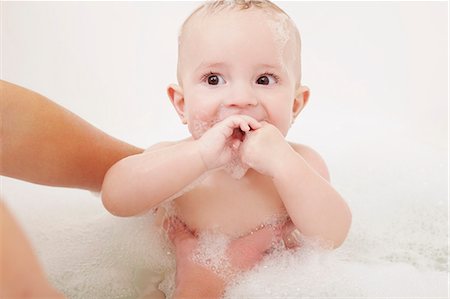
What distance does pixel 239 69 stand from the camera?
1.11 m

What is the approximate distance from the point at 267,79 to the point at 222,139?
147mm

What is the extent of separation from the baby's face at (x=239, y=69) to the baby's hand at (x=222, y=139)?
3cm

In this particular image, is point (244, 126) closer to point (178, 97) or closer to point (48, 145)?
point (178, 97)

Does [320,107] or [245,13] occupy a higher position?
[245,13]

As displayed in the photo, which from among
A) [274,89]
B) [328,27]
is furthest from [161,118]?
[274,89]

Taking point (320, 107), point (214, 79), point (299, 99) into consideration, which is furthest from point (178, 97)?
point (320, 107)

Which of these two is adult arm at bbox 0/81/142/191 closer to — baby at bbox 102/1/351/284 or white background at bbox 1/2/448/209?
baby at bbox 102/1/351/284

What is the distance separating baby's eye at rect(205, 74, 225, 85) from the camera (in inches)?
44.4

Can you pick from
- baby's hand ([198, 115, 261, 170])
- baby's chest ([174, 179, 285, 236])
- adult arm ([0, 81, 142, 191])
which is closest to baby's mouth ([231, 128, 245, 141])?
baby's hand ([198, 115, 261, 170])

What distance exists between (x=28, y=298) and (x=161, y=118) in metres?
1.67

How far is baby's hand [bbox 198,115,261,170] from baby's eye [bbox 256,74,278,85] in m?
0.08

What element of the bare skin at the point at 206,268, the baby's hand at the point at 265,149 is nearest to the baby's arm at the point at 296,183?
the baby's hand at the point at 265,149

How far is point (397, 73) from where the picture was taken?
2318mm

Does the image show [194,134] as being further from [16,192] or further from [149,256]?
[16,192]
